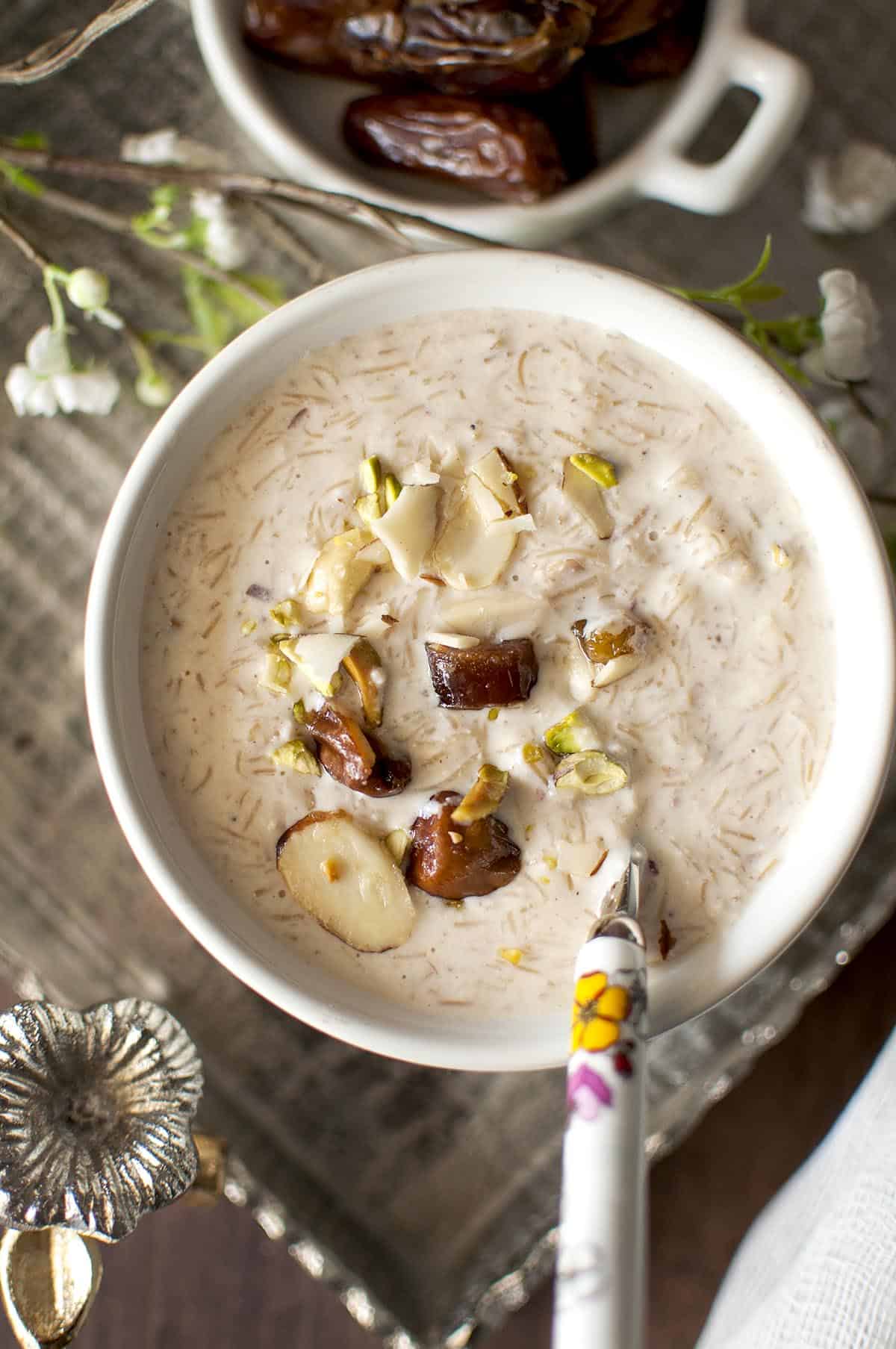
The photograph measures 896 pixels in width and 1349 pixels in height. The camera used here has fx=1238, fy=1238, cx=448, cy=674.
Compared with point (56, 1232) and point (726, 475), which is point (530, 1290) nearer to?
point (56, 1232)

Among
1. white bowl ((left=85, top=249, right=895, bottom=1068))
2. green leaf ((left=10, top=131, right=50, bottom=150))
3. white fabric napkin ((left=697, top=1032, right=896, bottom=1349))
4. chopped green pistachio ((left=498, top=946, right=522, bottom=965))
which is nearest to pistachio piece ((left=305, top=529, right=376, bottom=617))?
white bowl ((left=85, top=249, right=895, bottom=1068))

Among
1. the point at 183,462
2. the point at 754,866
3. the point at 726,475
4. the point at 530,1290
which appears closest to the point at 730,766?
the point at 754,866

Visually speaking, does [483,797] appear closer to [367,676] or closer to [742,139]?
[367,676]

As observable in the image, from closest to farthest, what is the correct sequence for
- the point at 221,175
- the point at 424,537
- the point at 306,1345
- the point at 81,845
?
the point at 424,537
the point at 221,175
the point at 81,845
the point at 306,1345

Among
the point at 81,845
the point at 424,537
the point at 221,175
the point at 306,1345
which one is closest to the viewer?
the point at 424,537

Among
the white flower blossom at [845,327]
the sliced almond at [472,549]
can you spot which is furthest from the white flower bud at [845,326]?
the sliced almond at [472,549]

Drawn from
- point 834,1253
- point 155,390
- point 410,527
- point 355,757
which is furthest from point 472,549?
point 834,1253
